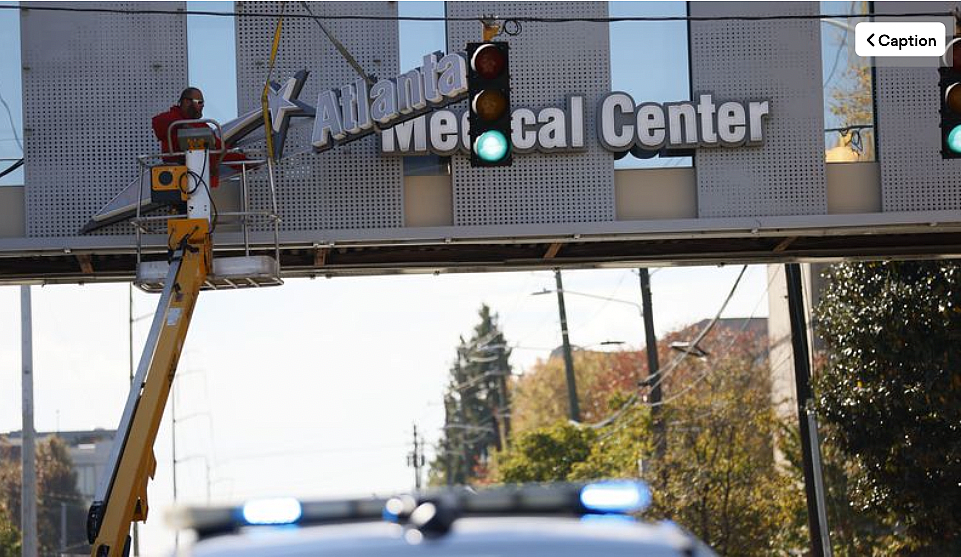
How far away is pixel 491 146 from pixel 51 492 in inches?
2919

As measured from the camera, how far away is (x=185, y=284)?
1656cm

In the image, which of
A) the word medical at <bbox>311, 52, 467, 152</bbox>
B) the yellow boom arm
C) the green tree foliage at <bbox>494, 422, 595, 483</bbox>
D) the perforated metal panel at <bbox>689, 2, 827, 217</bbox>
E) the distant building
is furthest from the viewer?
the distant building

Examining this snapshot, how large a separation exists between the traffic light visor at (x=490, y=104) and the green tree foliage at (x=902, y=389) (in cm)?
1409

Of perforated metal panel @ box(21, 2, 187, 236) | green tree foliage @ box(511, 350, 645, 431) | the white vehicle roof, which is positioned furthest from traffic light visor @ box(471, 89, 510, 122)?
green tree foliage @ box(511, 350, 645, 431)

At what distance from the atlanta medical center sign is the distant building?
57.9 metres

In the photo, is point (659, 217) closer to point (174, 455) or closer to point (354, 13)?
point (354, 13)

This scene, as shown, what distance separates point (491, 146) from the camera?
15078 mm

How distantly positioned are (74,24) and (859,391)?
49.3 ft

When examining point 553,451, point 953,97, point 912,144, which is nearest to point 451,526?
point 953,97

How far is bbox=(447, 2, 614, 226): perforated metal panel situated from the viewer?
20.4 metres

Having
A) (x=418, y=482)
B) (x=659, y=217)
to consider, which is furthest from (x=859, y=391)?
(x=418, y=482)

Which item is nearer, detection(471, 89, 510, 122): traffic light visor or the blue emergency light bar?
the blue emergency light bar
